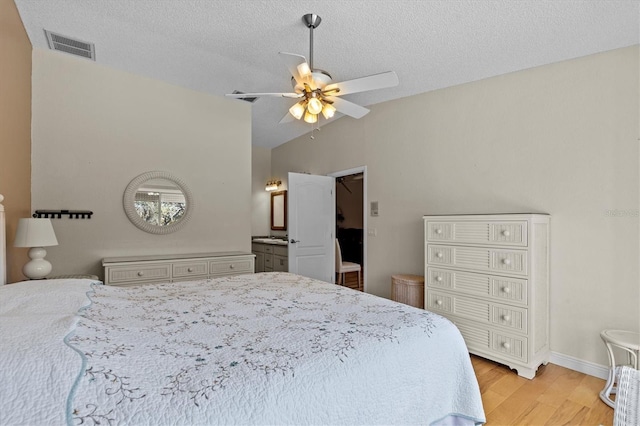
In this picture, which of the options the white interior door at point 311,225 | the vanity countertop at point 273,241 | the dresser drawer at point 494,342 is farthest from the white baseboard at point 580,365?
the vanity countertop at point 273,241

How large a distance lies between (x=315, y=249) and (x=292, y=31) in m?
2.94

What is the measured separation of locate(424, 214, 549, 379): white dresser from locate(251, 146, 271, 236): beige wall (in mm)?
3658

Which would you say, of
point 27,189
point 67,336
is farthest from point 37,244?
point 67,336

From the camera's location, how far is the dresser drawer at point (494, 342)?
2.45 m

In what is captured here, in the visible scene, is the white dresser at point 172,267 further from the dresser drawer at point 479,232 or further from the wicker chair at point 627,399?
the wicker chair at point 627,399

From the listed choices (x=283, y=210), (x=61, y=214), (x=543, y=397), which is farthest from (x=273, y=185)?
(x=543, y=397)

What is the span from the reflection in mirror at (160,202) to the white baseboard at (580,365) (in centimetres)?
395

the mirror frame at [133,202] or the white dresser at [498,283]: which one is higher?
the mirror frame at [133,202]

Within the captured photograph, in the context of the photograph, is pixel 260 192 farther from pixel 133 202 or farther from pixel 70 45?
pixel 70 45

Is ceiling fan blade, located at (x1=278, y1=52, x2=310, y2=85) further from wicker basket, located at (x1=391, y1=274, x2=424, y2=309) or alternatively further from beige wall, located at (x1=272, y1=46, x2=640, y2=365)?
wicker basket, located at (x1=391, y1=274, x2=424, y2=309)

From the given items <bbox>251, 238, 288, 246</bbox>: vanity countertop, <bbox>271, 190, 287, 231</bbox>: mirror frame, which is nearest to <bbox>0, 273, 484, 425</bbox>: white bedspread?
<bbox>251, 238, 288, 246</bbox>: vanity countertop

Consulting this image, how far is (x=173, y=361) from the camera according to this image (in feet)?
3.18

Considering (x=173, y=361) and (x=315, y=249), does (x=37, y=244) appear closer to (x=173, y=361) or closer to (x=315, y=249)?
(x=173, y=361)

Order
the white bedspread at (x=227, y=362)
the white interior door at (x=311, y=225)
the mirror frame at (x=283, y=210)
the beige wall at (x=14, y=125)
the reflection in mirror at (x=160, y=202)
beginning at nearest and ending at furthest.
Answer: the white bedspread at (x=227, y=362)
the beige wall at (x=14, y=125)
the reflection in mirror at (x=160, y=202)
the white interior door at (x=311, y=225)
the mirror frame at (x=283, y=210)
